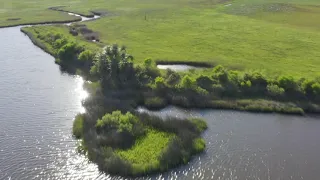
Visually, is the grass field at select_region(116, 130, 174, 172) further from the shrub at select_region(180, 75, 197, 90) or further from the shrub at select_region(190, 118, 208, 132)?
the shrub at select_region(180, 75, 197, 90)

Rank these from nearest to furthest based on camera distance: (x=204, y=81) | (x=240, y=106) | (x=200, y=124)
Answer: (x=200, y=124) → (x=240, y=106) → (x=204, y=81)

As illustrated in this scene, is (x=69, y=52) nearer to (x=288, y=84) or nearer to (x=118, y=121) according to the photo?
(x=118, y=121)

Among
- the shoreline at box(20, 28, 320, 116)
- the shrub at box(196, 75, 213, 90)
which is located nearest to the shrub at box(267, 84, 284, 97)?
the shoreline at box(20, 28, 320, 116)

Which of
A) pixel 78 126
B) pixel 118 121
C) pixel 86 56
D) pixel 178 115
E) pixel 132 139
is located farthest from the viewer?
pixel 86 56

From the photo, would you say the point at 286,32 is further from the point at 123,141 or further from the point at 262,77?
the point at 123,141

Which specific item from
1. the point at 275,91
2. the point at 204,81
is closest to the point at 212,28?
the point at 204,81

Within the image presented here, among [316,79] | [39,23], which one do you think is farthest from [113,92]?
[39,23]

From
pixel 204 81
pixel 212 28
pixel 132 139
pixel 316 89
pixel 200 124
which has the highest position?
pixel 212 28

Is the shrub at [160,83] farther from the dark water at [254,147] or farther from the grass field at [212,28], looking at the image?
the grass field at [212,28]
